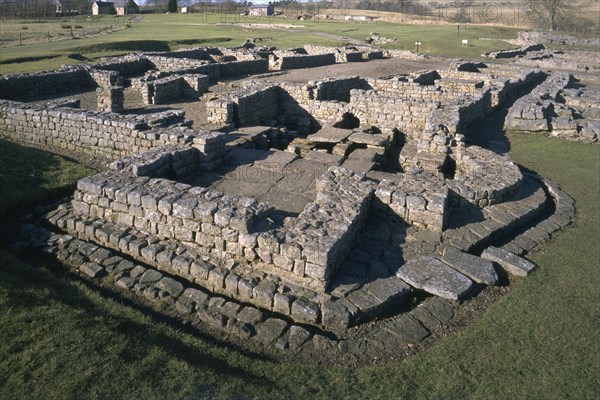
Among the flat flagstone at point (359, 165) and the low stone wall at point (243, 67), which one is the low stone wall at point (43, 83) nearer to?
the low stone wall at point (243, 67)

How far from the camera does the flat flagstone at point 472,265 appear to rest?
7582mm

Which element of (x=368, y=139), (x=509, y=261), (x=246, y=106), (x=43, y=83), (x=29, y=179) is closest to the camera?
(x=509, y=261)

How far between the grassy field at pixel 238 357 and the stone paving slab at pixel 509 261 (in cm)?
44

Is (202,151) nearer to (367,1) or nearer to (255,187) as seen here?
(255,187)

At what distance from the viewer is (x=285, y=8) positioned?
4286 inches

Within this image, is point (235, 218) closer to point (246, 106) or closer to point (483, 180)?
point (483, 180)

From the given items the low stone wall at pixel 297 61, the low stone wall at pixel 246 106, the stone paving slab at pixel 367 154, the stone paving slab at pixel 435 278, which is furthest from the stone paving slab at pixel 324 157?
the low stone wall at pixel 297 61

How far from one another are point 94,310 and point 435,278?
5308 millimetres

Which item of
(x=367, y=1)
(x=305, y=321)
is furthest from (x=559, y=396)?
(x=367, y=1)

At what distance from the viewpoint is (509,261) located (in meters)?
8.03

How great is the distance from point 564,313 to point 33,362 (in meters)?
7.26

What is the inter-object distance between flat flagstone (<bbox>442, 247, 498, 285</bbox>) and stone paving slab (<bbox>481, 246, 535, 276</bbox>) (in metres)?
0.28

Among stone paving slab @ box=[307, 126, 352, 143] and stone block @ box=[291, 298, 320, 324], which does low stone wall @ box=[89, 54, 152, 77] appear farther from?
stone block @ box=[291, 298, 320, 324]

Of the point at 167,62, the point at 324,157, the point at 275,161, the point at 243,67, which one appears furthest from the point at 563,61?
the point at 275,161
